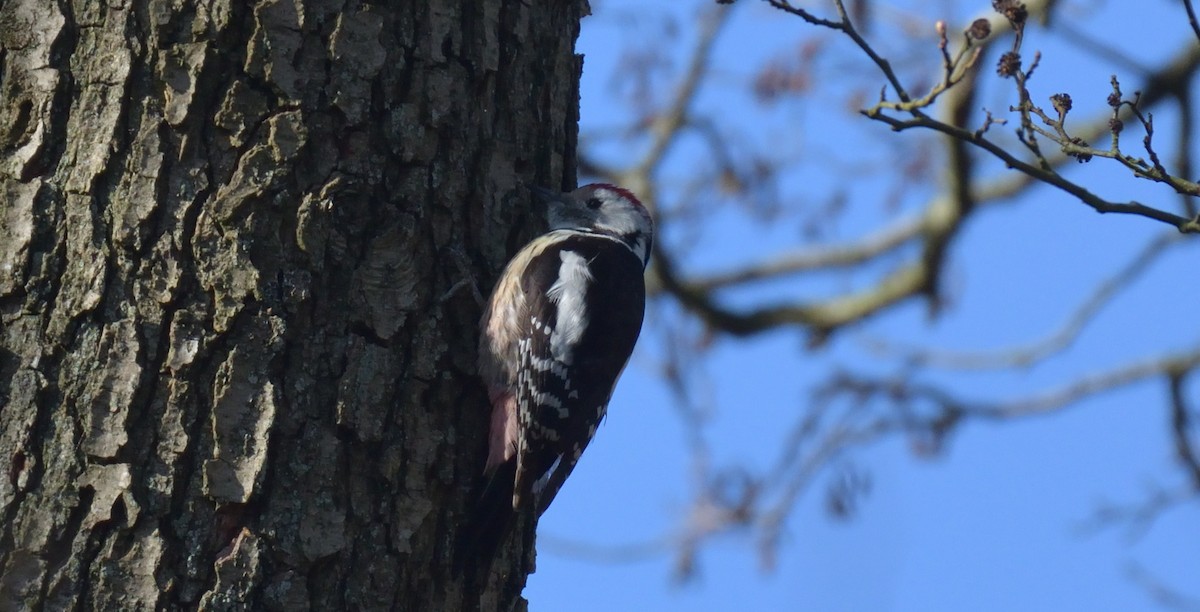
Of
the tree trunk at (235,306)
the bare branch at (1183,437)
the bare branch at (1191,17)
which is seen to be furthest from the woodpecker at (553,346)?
the bare branch at (1183,437)

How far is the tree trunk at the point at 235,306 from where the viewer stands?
231 centimetres

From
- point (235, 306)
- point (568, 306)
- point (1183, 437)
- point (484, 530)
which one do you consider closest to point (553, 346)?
point (568, 306)

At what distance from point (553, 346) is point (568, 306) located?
13cm

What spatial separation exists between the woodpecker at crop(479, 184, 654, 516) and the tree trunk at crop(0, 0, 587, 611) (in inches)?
5.3

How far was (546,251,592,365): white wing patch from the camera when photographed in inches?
136

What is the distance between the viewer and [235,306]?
95.8 inches

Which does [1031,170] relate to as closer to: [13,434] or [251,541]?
[251,541]

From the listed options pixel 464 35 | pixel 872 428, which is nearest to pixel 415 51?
pixel 464 35

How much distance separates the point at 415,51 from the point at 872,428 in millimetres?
4808

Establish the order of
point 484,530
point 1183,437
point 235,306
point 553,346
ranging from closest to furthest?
point 235,306
point 484,530
point 553,346
point 1183,437

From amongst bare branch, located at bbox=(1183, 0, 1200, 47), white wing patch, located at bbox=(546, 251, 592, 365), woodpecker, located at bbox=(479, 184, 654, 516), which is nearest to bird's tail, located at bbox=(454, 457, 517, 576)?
woodpecker, located at bbox=(479, 184, 654, 516)

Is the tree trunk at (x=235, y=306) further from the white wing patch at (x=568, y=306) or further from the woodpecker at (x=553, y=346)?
the white wing patch at (x=568, y=306)

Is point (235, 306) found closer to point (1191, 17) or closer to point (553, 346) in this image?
point (553, 346)

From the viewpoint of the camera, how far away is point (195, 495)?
2.33m
